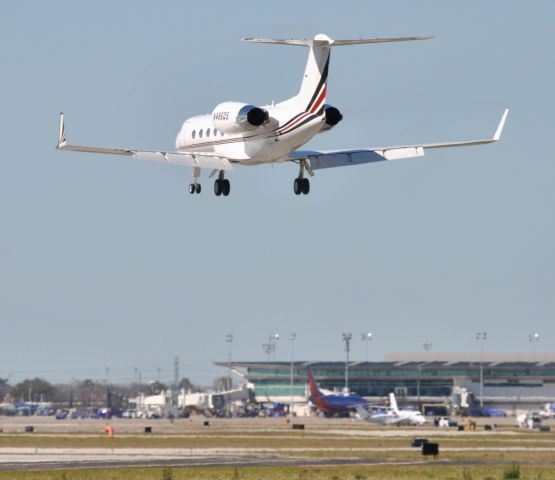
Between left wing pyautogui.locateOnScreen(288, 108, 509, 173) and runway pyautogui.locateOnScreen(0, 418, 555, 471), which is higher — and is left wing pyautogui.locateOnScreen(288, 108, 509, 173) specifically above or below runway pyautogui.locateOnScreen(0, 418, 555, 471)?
above

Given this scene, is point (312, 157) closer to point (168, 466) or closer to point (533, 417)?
point (168, 466)

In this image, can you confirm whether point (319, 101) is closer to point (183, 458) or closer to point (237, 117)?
point (237, 117)

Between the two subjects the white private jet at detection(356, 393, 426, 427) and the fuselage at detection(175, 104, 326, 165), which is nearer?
the fuselage at detection(175, 104, 326, 165)

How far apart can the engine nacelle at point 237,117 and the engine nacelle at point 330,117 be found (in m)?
3.64

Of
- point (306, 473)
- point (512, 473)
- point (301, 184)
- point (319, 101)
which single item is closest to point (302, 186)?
point (301, 184)

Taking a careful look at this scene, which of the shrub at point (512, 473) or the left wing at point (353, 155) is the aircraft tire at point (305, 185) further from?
the shrub at point (512, 473)

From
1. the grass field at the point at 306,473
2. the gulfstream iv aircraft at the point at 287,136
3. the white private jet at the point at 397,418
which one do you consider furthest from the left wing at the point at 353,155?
the white private jet at the point at 397,418

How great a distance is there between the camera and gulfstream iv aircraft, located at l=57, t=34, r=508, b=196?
8081cm

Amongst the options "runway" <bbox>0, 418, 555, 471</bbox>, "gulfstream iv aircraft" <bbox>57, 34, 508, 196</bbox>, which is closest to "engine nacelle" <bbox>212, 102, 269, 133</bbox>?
"gulfstream iv aircraft" <bbox>57, 34, 508, 196</bbox>

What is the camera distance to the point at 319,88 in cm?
8181

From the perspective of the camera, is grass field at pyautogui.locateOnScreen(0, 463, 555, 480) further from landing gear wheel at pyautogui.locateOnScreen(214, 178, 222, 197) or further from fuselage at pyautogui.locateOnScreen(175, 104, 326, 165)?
fuselage at pyautogui.locateOnScreen(175, 104, 326, 165)

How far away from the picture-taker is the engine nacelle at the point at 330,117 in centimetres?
8081

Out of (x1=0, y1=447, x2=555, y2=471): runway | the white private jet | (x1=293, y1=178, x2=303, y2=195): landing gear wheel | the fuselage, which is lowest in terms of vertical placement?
(x1=0, y1=447, x2=555, y2=471): runway

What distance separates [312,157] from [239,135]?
4893 millimetres
